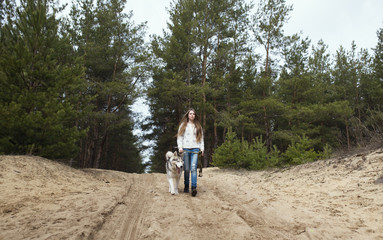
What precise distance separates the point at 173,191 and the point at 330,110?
1820cm

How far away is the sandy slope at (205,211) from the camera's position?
8.70 feet

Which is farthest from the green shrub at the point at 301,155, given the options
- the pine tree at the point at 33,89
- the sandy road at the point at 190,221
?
the pine tree at the point at 33,89

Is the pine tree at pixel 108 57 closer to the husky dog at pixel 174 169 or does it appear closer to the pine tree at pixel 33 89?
the pine tree at pixel 33 89

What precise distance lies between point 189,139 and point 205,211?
1.94m

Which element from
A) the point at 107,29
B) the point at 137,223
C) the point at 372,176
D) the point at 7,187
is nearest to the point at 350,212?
the point at 372,176

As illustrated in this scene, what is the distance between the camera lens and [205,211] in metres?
3.67

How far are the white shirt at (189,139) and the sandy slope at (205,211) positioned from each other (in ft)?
4.04

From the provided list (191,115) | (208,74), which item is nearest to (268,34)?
(208,74)

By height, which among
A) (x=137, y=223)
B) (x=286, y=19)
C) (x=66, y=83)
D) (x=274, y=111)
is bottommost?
(x=137, y=223)

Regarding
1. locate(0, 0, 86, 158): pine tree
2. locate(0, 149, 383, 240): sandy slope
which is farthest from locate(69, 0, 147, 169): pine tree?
locate(0, 149, 383, 240): sandy slope

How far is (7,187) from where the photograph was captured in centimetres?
424

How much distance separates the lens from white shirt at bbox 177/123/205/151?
5.23 m

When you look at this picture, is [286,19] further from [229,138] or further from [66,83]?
[66,83]

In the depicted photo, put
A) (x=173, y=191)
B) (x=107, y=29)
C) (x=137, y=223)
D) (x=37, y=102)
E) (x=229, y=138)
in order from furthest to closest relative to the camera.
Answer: (x=107, y=29)
(x=229, y=138)
(x=37, y=102)
(x=173, y=191)
(x=137, y=223)
